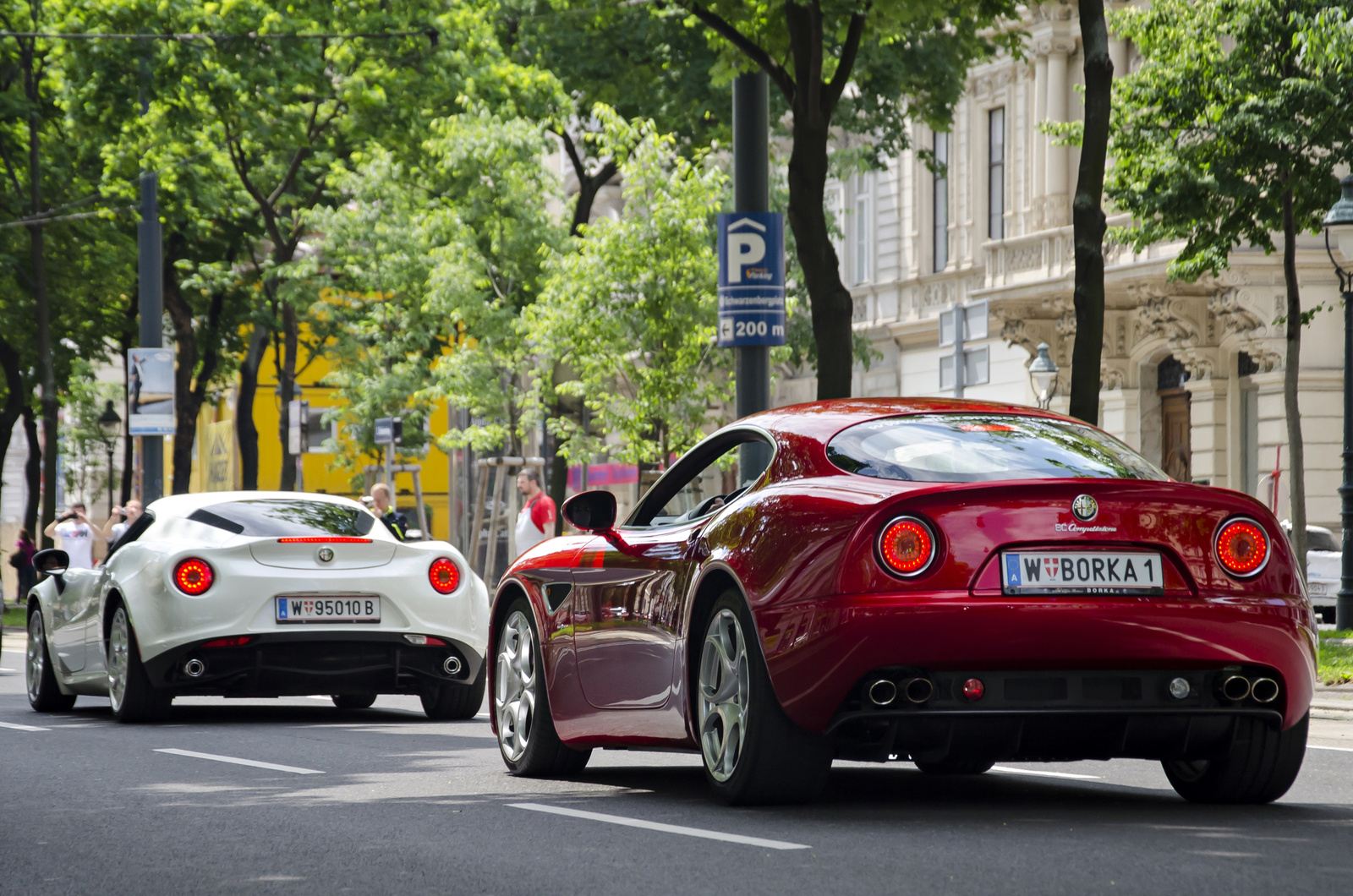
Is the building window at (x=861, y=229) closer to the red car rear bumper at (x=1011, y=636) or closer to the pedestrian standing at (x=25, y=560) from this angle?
the pedestrian standing at (x=25, y=560)

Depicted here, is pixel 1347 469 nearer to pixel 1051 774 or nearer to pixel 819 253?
pixel 819 253

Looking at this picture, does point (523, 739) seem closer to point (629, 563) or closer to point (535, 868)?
point (629, 563)

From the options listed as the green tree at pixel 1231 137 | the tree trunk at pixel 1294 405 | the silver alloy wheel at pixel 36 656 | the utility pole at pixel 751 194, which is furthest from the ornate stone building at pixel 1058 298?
the silver alloy wheel at pixel 36 656

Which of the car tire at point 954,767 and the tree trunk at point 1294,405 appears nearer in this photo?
the car tire at point 954,767

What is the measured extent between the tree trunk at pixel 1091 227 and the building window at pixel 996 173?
21.7 metres

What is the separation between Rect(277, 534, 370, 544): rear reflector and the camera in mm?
12164

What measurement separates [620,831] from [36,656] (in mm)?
8152

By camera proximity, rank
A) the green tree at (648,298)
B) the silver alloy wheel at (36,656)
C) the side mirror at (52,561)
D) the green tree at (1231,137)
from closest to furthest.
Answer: the side mirror at (52,561) < the silver alloy wheel at (36,656) < the green tree at (1231,137) < the green tree at (648,298)

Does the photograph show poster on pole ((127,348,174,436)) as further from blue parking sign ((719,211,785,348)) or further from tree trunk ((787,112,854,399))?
blue parking sign ((719,211,785,348))

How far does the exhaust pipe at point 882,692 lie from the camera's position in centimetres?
653

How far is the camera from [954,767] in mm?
8180

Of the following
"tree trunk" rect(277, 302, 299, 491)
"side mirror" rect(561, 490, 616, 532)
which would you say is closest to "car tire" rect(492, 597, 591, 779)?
"side mirror" rect(561, 490, 616, 532)

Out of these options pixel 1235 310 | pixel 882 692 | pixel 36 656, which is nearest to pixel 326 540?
pixel 36 656

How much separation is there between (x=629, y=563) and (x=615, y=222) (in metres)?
22.5
